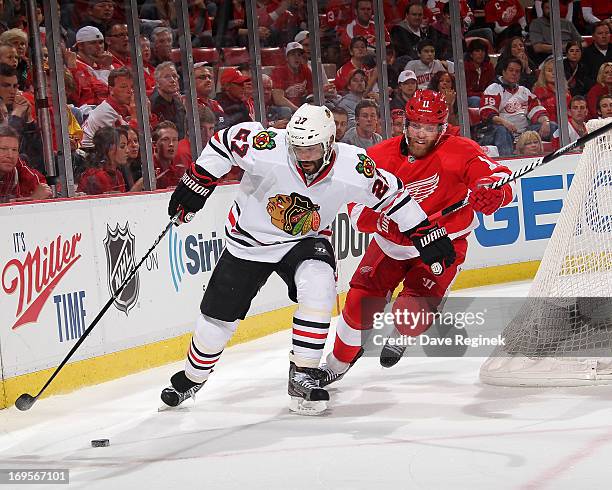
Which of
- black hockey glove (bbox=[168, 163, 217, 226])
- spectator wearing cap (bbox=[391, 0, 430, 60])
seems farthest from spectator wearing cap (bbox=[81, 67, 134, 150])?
spectator wearing cap (bbox=[391, 0, 430, 60])

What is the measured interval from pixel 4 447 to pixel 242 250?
3.65 feet

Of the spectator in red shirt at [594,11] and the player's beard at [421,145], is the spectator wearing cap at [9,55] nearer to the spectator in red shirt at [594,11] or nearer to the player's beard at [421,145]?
the player's beard at [421,145]

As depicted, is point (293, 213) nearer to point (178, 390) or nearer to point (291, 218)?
Result: point (291, 218)

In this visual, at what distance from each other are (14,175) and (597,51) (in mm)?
5654

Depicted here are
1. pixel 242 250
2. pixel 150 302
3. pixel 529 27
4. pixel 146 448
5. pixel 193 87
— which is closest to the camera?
pixel 146 448

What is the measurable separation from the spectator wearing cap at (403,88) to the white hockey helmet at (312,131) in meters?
3.91

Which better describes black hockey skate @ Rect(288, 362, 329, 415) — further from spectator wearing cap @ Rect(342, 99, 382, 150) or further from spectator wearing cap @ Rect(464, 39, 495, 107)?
spectator wearing cap @ Rect(464, 39, 495, 107)

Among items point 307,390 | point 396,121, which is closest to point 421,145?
point 307,390

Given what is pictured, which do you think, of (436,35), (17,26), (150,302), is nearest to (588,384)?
(150,302)

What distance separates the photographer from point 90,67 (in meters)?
5.76

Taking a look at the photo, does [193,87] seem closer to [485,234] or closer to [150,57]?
[150,57]

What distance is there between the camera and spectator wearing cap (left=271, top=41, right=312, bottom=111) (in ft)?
23.7

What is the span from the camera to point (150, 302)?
5.62 metres

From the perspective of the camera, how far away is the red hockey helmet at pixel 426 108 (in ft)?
15.6
